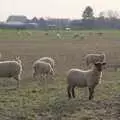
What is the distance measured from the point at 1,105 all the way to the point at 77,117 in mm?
2851

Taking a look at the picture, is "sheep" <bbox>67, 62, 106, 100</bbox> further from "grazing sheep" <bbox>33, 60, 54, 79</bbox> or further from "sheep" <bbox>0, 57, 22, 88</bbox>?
"grazing sheep" <bbox>33, 60, 54, 79</bbox>

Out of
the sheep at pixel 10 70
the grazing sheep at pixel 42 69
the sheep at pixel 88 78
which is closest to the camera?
the sheep at pixel 88 78

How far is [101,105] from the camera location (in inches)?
531

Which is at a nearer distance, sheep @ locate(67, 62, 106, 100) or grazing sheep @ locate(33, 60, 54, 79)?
sheep @ locate(67, 62, 106, 100)

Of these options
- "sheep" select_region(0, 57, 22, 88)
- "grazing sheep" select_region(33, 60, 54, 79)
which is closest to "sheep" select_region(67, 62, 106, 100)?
"sheep" select_region(0, 57, 22, 88)

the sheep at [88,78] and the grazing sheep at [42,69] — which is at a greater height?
the sheep at [88,78]

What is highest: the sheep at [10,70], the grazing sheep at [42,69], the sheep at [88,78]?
the sheep at [88,78]

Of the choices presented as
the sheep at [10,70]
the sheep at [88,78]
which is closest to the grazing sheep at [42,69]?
the sheep at [10,70]

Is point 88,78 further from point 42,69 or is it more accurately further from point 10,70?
point 42,69

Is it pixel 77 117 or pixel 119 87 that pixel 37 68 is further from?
pixel 77 117

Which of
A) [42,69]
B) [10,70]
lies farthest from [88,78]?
[42,69]

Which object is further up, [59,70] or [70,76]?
[70,76]

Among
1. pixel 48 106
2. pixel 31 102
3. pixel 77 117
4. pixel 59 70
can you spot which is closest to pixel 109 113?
pixel 77 117

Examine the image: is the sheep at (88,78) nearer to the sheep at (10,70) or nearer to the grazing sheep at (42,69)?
the sheep at (10,70)
